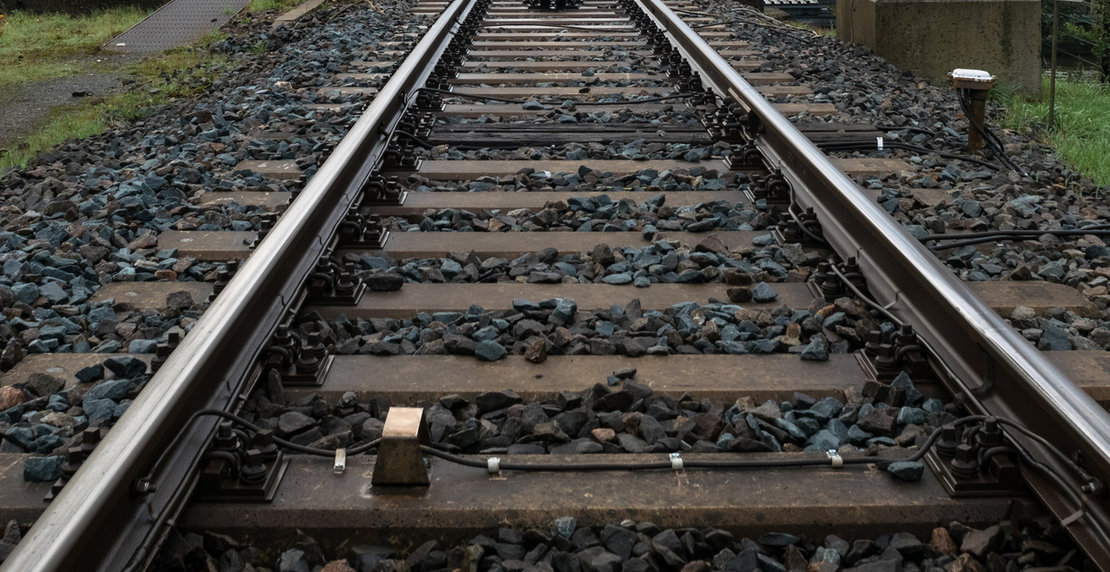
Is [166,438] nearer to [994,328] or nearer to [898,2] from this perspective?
[994,328]

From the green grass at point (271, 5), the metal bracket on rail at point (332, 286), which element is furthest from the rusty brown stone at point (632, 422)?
the green grass at point (271, 5)

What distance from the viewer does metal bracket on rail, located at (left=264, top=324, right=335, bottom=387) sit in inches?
97.1

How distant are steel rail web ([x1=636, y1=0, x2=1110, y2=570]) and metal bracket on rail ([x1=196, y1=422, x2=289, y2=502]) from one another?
1489mm

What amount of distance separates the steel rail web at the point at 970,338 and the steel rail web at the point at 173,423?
163cm

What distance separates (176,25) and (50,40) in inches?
45.2

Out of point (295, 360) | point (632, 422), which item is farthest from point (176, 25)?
point (632, 422)

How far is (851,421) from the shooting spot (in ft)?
7.52

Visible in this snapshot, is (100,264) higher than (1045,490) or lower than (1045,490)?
higher

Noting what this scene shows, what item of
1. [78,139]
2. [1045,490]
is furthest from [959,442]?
[78,139]

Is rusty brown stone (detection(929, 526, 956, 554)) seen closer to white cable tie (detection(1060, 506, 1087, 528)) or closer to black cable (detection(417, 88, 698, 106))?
white cable tie (detection(1060, 506, 1087, 528))

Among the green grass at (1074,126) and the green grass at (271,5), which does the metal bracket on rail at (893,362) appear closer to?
the green grass at (1074,126)

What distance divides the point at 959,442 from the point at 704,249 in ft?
4.28

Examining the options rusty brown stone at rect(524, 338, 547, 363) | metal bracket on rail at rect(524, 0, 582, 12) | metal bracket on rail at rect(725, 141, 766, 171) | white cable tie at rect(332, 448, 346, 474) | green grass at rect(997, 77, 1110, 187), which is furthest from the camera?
metal bracket on rail at rect(524, 0, 582, 12)

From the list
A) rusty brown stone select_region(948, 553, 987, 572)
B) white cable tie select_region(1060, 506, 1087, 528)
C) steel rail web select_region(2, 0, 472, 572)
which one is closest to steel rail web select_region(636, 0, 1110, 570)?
white cable tie select_region(1060, 506, 1087, 528)
